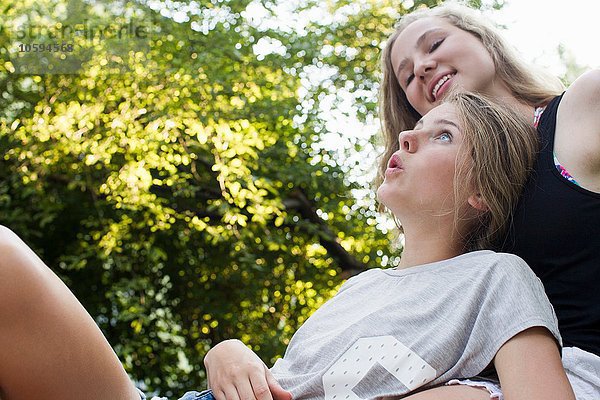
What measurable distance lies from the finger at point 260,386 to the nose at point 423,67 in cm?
106

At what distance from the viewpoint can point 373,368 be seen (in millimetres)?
1364

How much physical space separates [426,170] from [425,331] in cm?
39

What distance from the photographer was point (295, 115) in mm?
3877

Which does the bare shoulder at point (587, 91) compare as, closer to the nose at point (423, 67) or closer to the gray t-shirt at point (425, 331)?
the gray t-shirt at point (425, 331)

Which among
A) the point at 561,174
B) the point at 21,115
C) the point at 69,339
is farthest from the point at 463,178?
the point at 21,115

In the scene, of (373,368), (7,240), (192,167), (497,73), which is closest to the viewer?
(7,240)

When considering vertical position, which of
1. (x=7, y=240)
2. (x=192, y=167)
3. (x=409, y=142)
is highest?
(x=7, y=240)

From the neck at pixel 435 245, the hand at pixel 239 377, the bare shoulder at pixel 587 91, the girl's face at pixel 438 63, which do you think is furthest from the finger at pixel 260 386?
the girl's face at pixel 438 63

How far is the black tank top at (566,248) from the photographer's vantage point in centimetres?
144

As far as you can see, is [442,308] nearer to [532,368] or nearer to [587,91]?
[532,368]

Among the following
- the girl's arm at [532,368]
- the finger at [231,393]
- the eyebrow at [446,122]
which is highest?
the eyebrow at [446,122]
